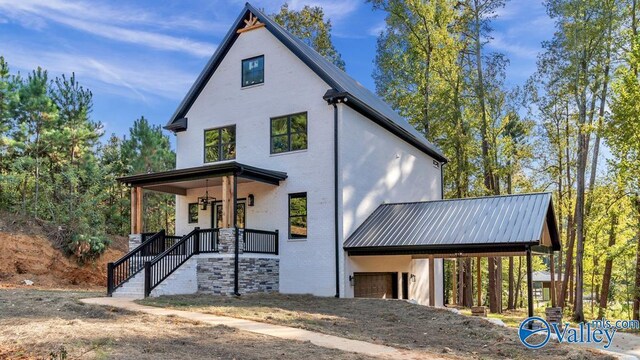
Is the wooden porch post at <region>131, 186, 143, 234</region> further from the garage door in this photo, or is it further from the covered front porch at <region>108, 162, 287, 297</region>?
the garage door

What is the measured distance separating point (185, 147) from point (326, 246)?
7269 millimetres

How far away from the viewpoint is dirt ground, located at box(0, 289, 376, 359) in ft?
25.8

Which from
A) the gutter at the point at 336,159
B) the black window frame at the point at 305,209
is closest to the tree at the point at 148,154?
the black window frame at the point at 305,209

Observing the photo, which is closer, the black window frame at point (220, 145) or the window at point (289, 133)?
the window at point (289, 133)

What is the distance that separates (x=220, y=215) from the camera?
20.4 metres

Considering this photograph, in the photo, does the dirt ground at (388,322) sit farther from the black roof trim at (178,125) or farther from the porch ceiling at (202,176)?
the black roof trim at (178,125)

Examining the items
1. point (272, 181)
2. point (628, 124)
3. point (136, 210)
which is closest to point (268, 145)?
point (272, 181)

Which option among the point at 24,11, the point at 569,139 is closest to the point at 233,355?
the point at 24,11

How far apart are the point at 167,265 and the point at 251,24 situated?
30.3 feet

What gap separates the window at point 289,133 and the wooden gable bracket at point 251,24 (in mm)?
3538

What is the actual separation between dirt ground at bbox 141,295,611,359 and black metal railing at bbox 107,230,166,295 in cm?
271

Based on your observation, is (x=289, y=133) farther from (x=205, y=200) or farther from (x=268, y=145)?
(x=205, y=200)

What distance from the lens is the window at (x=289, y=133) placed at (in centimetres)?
1917

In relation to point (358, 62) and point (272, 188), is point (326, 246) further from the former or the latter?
point (358, 62)
